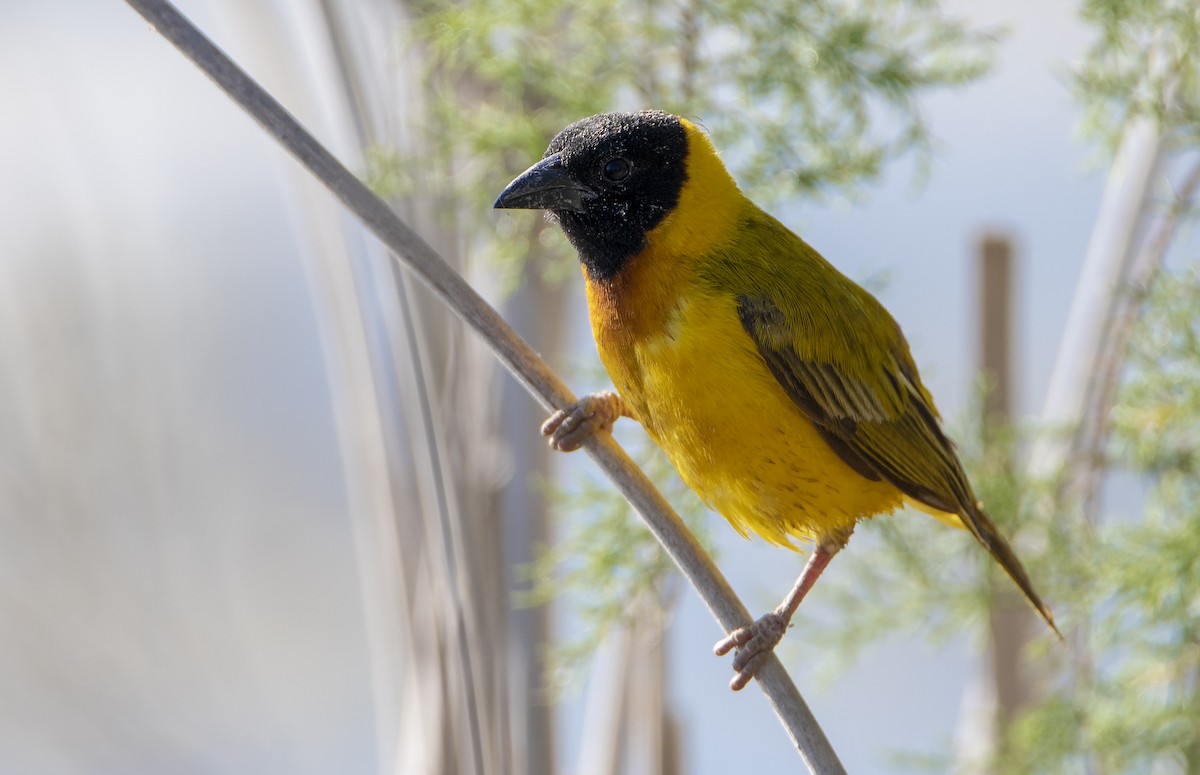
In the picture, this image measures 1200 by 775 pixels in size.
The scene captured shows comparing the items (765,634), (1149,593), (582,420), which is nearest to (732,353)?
(582,420)

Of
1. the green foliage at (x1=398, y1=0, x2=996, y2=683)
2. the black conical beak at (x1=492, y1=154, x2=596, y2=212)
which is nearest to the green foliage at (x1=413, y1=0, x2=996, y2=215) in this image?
the green foliage at (x1=398, y1=0, x2=996, y2=683)

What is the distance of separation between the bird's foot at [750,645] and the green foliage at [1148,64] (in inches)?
25.6

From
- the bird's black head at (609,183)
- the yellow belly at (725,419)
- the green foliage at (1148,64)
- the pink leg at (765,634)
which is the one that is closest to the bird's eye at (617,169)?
the bird's black head at (609,183)

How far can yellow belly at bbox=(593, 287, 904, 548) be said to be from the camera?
0.93 metres

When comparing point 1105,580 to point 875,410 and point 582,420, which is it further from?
point 582,420

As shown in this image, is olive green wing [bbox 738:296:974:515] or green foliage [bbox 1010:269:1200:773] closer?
olive green wing [bbox 738:296:974:515]

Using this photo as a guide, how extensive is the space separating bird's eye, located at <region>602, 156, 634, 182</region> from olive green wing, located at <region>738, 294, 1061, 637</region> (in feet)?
0.49

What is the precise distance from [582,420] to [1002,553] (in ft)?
1.34

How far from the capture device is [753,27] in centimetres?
126

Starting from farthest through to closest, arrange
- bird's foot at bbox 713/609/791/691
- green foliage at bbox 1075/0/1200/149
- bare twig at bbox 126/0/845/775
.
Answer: green foliage at bbox 1075/0/1200/149 → bird's foot at bbox 713/609/791/691 → bare twig at bbox 126/0/845/775

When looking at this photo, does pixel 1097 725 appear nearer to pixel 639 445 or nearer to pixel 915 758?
pixel 915 758

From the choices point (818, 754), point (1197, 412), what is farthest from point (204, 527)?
point (1197, 412)

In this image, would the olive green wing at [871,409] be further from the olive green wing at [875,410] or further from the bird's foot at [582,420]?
the bird's foot at [582,420]

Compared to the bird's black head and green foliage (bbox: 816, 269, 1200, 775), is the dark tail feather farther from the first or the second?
the bird's black head
